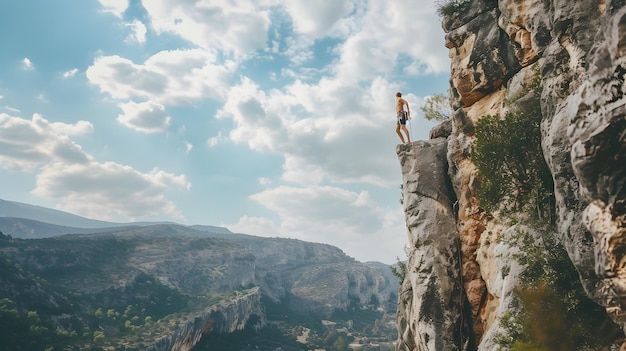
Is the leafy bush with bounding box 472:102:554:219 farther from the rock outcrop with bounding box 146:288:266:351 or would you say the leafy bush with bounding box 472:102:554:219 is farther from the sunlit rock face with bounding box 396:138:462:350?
the rock outcrop with bounding box 146:288:266:351

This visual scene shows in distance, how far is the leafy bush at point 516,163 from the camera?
57.8ft

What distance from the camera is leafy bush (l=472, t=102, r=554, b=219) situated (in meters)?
17.6

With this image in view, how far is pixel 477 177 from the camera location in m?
21.7

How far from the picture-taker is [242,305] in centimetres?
16238

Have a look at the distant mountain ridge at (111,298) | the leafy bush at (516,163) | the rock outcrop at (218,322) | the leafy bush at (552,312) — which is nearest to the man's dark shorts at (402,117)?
the leafy bush at (516,163)

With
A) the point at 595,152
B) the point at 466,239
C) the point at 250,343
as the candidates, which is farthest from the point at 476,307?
the point at 250,343

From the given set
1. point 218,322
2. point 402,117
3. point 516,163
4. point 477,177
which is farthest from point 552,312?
point 218,322

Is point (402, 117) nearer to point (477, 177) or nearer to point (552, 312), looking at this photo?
point (477, 177)

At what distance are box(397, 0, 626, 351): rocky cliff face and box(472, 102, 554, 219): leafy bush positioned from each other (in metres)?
1.20

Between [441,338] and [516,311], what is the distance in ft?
24.1

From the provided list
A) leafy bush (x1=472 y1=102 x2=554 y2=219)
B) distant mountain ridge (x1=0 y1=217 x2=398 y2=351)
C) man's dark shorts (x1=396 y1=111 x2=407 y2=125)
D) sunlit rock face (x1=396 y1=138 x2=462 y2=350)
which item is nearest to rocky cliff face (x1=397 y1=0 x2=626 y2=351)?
sunlit rock face (x1=396 y1=138 x2=462 y2=350)

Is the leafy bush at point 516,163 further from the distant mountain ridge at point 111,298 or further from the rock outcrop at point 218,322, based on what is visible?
the rock outcrop at point 218,322

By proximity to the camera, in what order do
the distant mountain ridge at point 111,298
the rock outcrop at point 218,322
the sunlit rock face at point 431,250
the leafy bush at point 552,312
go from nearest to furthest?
the leafy bush at point 552,312 → the sunlit rock face at point 431,250 → the distant mountain ridge at point 111,298 → the rock outcrop at point 218,322

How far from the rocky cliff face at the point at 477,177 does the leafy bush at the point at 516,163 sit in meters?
1.20
